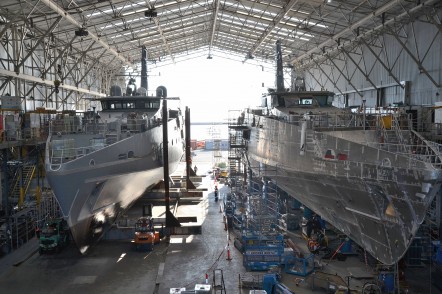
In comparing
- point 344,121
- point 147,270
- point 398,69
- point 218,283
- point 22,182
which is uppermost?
point 398,69

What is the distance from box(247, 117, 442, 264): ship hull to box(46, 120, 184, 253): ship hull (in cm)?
549

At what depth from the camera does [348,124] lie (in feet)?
43.2

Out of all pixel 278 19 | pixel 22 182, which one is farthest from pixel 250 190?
pixel 278 19

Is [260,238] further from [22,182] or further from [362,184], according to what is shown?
[22,182]

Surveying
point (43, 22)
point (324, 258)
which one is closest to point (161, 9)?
point (43, 22)

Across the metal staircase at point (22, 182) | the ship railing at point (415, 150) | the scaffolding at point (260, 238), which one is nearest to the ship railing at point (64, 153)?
the scaffolding at point (260, 238)

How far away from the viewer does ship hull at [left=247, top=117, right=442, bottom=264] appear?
8.68m

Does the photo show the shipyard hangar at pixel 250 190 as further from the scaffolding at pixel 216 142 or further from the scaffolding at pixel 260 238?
the scaffolding at pixel 216 142

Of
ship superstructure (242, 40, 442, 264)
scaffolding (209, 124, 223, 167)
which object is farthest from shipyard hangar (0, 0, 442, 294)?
scaffolding (209, 124, 223, 167)

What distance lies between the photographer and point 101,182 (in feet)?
43.1

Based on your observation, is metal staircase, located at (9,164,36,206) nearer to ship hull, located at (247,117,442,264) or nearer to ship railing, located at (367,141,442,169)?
ship hull, located at (247,117,442,264)

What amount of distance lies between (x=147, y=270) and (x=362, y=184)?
24.8 ft

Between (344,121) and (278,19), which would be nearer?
(344,121)

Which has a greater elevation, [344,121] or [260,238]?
[344,121]
